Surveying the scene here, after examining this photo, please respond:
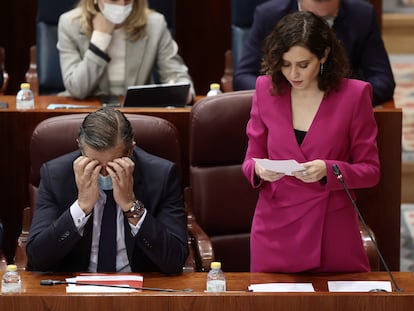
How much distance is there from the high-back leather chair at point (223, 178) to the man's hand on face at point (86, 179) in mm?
466

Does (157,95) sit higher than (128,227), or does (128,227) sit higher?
(157,95)

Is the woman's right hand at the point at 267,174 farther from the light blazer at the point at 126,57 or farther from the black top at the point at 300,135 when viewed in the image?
the light blazer at the point at 126,57

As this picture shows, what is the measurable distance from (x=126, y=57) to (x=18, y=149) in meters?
0.58

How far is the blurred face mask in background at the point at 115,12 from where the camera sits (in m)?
3.15

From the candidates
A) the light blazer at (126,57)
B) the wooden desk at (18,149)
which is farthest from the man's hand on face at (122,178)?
the light blazer at (126,57)

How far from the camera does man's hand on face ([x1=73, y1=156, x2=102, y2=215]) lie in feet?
7.23

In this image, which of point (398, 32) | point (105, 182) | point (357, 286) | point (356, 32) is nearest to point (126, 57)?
point (356, 32)

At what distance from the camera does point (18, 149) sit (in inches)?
110

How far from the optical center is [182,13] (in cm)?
405

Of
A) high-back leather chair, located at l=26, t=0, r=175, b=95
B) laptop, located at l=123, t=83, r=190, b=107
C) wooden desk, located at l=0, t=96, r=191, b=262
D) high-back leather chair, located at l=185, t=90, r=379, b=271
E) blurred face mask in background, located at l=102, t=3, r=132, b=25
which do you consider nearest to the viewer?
high-back leather chair, located at l=185, t=90, r=379, b=271

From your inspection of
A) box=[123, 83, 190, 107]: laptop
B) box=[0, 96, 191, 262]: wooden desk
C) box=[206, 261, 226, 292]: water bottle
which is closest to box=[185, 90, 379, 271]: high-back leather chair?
box=[0, 96, 191, 262]: wooden desk

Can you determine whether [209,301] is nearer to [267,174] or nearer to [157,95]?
[267,174]

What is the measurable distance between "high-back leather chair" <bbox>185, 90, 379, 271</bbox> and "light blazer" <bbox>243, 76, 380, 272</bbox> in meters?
0.31

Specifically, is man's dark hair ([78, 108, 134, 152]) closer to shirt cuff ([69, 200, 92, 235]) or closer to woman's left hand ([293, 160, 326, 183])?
shirt cuff ([69, 200, 92, 235])
